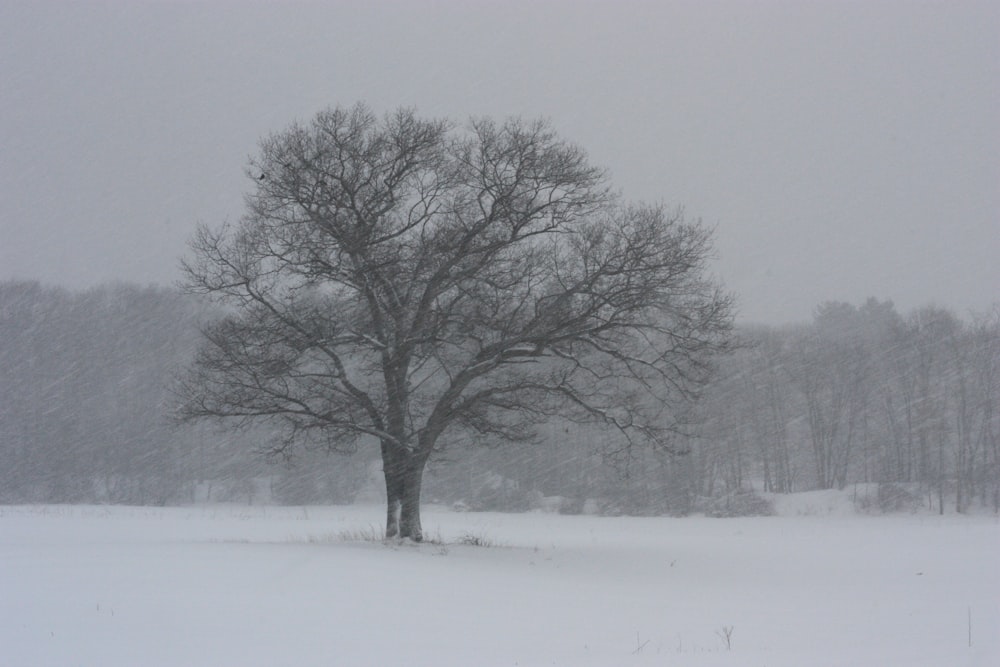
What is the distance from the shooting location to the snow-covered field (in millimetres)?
8484

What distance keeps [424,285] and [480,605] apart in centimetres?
843

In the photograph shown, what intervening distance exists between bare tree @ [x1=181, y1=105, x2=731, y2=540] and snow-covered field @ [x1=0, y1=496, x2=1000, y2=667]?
3.15m

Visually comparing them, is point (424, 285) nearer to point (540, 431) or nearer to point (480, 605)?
point (480, 605)

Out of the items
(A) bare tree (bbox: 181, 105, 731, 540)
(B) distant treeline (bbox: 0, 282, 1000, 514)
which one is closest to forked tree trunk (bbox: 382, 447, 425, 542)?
(A) bare tree (bbox: 181, 105, 731, 540)

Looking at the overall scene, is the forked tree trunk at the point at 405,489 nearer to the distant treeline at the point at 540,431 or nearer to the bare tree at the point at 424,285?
the bare tree at the point at 424,285

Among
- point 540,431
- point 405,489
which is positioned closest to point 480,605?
point 405,489

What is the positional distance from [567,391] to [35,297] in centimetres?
5021

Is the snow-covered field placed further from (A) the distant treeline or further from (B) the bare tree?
(A) the distant treeline

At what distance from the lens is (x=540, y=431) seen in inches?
2162

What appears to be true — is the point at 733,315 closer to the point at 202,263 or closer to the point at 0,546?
the point at 202,263

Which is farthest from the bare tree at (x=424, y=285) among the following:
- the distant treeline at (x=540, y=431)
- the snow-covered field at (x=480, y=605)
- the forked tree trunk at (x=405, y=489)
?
the distant treeline at (x=540, y=431)

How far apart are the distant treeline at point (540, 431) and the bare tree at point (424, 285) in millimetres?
31627

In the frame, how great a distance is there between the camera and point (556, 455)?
57094 millimetres

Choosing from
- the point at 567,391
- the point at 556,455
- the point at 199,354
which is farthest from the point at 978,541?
the point at 556,455
